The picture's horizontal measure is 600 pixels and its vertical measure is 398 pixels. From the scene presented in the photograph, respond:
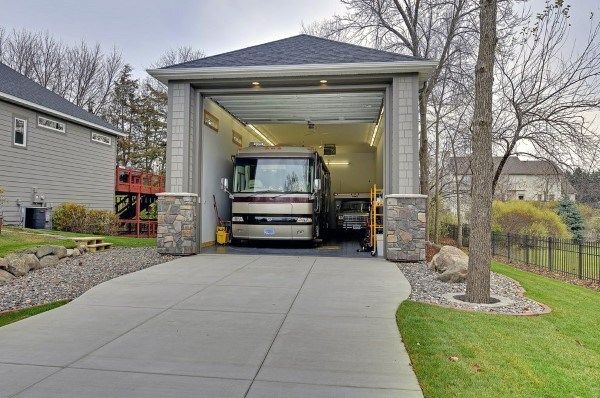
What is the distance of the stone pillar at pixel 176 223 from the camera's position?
9812mm

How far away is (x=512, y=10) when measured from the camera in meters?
14.2

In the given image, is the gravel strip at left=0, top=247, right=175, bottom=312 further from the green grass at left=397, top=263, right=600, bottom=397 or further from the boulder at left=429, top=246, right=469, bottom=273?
the boulder at left=429, top=246, right=469, bottom=273

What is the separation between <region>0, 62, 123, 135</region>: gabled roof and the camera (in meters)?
14.6

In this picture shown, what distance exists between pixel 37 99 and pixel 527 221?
75.5ft

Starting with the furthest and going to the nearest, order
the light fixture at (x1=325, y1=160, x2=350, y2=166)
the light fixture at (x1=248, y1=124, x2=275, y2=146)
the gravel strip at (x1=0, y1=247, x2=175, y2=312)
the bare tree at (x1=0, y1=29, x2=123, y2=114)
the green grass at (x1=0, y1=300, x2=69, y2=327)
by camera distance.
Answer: the bare tree at (x1=0, y1=29, x2=123, y2=114)
the light fixture at (x1=325, y1=160, x2=350, y2=166)
the light fixture at (x1=248, y1=124, x2=275, y2=146)
the gravel strip at (x1=0, y1=247, x2=175, y2=312)
the green grass at (x1=0, y1=300, x2=69, y2=327)

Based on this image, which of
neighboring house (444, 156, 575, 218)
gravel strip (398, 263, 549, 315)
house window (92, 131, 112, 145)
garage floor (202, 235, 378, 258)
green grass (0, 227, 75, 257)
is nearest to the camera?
gravel strip (398, 263, 549, 315)

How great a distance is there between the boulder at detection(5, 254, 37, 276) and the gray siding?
24.8 feet

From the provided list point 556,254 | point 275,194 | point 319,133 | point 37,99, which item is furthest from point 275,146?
point 37,99

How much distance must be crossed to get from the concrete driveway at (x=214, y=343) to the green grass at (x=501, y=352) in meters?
0.20

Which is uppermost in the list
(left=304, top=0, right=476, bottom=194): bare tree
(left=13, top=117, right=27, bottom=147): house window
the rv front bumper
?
(left=304, top=0, right=476, bottom=194): bare tree

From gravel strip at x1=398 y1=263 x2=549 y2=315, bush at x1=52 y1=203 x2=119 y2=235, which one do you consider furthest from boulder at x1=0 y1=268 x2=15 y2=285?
bush at x1=52 y1=203 x2=119 y2=235

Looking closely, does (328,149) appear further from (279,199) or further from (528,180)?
(528,180)

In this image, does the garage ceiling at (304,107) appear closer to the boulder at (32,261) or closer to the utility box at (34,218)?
the boulder at (32,261)

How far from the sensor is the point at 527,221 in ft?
73.7
